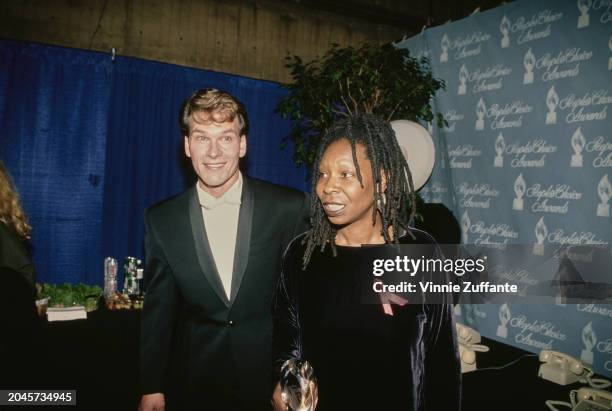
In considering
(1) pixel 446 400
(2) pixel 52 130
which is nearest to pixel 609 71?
(1) pixel 446 400

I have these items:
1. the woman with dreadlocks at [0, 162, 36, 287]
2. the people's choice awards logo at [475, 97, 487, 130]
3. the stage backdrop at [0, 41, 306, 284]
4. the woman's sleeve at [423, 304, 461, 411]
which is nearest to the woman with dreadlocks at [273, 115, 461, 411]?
the woman's sleeve at [423, 304, 461, 411]

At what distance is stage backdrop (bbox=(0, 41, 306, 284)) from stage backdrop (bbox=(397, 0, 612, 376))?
9.36 feet

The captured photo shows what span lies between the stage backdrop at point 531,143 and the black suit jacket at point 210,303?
95.7 inches

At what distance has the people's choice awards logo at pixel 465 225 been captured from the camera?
4.20 metres

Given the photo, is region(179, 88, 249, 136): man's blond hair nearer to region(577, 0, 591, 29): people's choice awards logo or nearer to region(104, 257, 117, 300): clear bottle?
region(104, 257, 117, 300): clear bottle

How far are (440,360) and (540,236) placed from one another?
108 inches

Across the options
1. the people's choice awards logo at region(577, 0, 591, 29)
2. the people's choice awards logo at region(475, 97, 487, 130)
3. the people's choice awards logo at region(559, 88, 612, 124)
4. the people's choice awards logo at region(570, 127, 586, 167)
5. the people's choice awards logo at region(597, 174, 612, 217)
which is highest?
the people's choice awards logo at region(577, 0, 591, 29)

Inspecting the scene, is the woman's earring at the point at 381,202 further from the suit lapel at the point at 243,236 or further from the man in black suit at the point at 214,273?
the suit lapel at the point at 243,236

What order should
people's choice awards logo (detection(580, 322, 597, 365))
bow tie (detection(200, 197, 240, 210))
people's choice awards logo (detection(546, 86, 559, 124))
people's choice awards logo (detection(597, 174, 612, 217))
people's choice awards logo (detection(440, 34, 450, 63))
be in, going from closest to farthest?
bow tie (detection(200, 197, 240, 210)), people's choice awards logo (detection(597, 174, 612, 217)), people's choice awards logo (detection(580, 322, 597, 365)), people's choice awards logo (detection(546, 86, 559, 124)), people's choice awards logo (detection(440, 34, 450, 63))

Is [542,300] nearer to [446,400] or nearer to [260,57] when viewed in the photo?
[446,400]

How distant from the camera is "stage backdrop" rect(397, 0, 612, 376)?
3.12 metres

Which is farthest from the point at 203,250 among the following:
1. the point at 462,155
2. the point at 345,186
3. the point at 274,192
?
the point at 462,155

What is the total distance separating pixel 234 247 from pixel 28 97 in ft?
11.7

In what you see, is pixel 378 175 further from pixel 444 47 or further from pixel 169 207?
pixel 444 47
